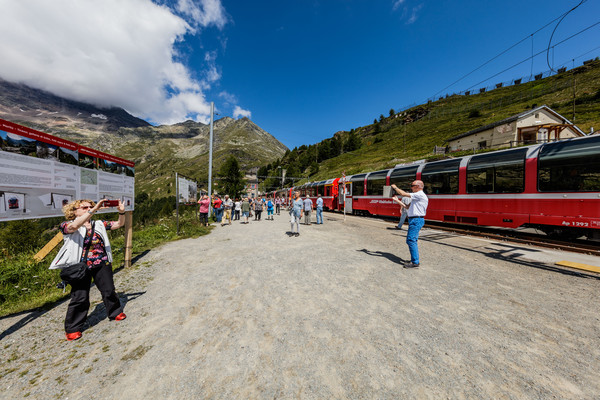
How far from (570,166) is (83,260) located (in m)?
12.5

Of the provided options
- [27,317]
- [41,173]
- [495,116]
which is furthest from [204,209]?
[495,116]

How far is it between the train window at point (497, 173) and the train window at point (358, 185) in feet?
25.0

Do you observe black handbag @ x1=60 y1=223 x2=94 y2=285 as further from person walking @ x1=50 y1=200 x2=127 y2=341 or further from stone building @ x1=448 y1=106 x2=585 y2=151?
stone building @ x1=448 y1=106 x2=585 y2=151

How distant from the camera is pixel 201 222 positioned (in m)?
12.6

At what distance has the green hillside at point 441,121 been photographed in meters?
46.8

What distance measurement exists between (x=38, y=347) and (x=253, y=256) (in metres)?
4.13

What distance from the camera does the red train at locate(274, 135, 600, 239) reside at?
674 cm

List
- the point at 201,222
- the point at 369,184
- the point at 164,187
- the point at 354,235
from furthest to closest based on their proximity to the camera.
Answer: the point at 164,187 → the point at 369,184 → the point at 201,222 → the point at 354,235

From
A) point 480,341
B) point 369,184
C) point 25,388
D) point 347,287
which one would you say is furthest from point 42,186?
point 369,184

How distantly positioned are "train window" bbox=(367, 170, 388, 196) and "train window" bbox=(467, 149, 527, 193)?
5.33 meters

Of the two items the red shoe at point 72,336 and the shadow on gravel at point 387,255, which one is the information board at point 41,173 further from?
the shadow on gravel at point 387,255

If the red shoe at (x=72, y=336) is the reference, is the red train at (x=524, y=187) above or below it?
above

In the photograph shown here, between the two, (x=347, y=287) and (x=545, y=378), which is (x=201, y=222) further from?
(x=545, y=378)

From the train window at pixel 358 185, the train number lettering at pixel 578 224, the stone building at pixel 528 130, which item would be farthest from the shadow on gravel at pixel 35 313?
the stone building at pixel 528 130
